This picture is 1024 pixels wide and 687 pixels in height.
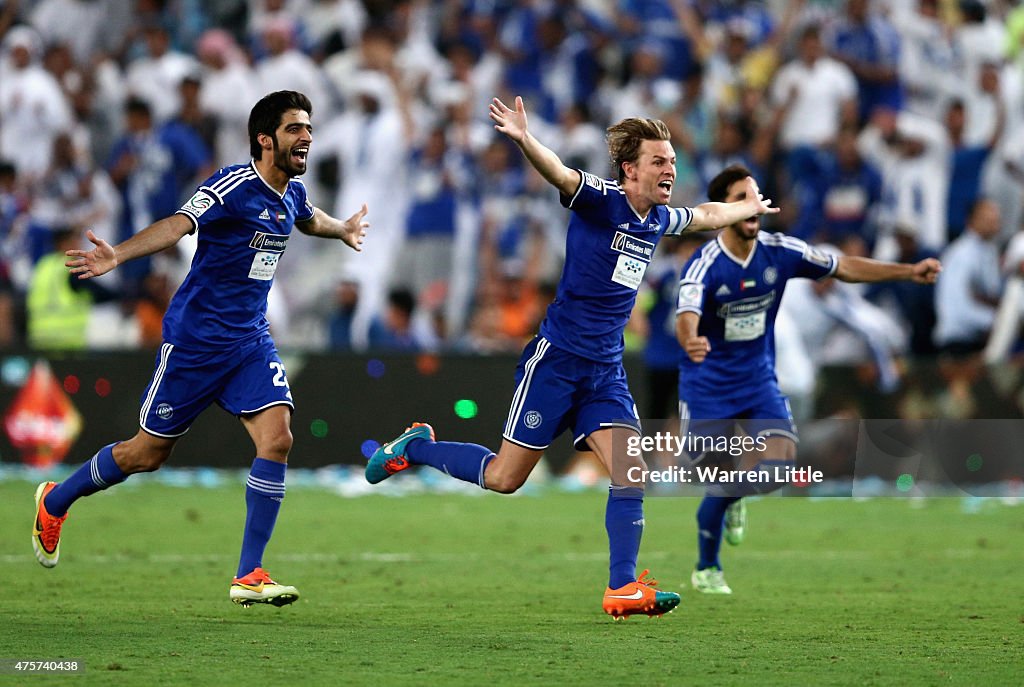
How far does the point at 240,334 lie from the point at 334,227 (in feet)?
2.98

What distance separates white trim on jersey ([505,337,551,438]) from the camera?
27.7 ft

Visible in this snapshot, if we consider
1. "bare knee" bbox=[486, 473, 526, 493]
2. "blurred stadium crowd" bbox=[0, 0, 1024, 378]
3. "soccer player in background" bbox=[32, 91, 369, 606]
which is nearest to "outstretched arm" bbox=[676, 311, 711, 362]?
"bare knee" bbox=[486, 473, 526, 493]

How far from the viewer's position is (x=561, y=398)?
837 centimetres

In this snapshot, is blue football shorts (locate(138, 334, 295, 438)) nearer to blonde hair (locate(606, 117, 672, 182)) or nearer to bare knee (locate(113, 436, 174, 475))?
bare knee (locate(113, 436, 174, 475))

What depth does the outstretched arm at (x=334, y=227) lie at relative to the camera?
30.0 ft

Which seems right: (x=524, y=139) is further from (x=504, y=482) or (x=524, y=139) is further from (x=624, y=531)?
(x=624, y=531)

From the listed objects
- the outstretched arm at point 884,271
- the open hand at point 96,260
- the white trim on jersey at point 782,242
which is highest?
the white trim on jersey at point 782,242

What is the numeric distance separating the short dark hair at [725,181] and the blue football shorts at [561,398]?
1.93 metres

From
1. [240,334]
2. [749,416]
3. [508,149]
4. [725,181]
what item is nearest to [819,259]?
[725,181]

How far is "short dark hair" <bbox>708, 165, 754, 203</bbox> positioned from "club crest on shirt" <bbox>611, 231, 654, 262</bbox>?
165cm

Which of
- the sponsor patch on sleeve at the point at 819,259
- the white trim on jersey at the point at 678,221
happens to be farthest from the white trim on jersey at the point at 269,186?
the sponsor patch on sleeve at the point at 819,259

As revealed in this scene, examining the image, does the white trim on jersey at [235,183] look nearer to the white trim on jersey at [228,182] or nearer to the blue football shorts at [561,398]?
the white trim on jersey at [228,182]

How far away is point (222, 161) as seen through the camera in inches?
754
